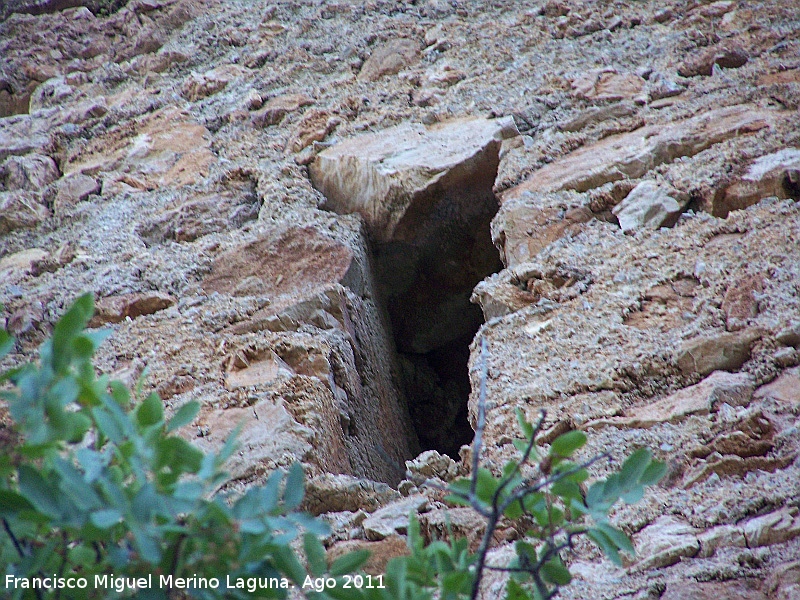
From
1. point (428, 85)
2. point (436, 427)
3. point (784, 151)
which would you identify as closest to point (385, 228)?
point (428, 85)

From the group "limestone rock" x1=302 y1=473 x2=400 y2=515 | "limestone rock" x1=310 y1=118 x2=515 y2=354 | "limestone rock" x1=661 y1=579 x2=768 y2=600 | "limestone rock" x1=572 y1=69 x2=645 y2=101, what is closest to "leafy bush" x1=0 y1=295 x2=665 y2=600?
"limestone rock" x1=661 y1=579 x2=768 y2=600

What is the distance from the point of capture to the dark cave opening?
214cm

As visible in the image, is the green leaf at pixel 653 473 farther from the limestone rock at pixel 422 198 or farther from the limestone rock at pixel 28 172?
the limestone rock at pixel 28 172

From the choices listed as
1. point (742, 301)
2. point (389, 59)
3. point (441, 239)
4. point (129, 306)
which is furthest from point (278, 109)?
point (742, 301)

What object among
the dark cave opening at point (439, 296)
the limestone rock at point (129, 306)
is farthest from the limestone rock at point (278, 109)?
the limestone rock at point (129, 306)

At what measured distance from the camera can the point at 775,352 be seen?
1315mm

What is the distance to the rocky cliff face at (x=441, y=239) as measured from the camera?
4.19ft

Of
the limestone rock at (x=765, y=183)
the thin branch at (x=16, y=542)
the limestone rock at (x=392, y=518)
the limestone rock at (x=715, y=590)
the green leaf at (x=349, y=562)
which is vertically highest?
the limestone rock at (x=765, y=183)

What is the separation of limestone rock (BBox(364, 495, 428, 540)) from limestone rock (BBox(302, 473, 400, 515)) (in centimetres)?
5

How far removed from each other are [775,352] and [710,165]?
2.06 feet

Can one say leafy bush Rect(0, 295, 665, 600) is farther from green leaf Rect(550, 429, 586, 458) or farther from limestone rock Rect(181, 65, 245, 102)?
limestone rock Rect(181, 65, 245, 102)

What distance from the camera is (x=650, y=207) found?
1759mm

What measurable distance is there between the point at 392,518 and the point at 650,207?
96 centimetres

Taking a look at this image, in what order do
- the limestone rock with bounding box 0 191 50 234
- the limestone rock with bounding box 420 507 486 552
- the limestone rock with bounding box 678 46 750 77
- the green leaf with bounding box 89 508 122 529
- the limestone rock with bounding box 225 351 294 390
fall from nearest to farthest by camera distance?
1. the green leaf with bounding box 89 508 122 529
2. the limestone rock with bounding box 420 507 486 552
3. the limestone rock with bounding box 225 351 294 390
4. the limestone rock with bounding box 678 46 750 77
5. the limestone rock with bounding box 0 191 50 234
